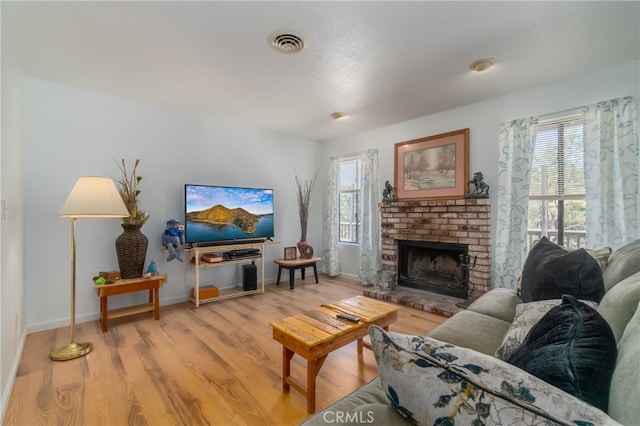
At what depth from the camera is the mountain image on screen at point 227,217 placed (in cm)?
363

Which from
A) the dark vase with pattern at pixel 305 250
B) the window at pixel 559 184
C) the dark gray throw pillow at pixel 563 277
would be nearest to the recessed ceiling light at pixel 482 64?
the window at pixel 559 184

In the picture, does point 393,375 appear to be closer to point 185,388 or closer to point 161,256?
point 185,388

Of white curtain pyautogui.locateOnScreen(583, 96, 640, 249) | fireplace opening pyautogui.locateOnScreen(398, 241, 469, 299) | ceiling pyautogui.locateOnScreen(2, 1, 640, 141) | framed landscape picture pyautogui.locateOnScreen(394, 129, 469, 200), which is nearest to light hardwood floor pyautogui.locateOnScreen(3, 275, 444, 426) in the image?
fireplace opening pyautogui.locateOnScreen(398, 241, 469, 299)

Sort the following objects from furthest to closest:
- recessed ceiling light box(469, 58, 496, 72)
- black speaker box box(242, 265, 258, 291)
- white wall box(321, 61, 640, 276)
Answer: black speaker box box(242, 265, 258, 291) < white wall box(321, 61, 640, 276) < recessed ceiling light box(469, 58, 496, 72)

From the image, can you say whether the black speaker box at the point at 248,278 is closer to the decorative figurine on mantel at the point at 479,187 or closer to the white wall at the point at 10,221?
the white wall at the point at 10,221

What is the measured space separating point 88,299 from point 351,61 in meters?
3.64

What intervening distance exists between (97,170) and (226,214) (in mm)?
1476

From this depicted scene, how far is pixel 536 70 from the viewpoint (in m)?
2.63

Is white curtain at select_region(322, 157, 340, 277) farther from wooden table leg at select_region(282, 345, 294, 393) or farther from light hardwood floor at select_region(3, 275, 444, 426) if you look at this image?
wooden table leg at select_region(282, 345, 294, 393)

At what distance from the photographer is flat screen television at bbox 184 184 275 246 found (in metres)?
3.56

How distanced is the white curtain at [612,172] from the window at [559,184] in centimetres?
12

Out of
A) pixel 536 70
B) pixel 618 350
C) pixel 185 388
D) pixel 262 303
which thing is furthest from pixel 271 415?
pixel 536 70

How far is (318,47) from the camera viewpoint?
7.27ft

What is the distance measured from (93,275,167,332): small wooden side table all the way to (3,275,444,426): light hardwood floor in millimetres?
116
